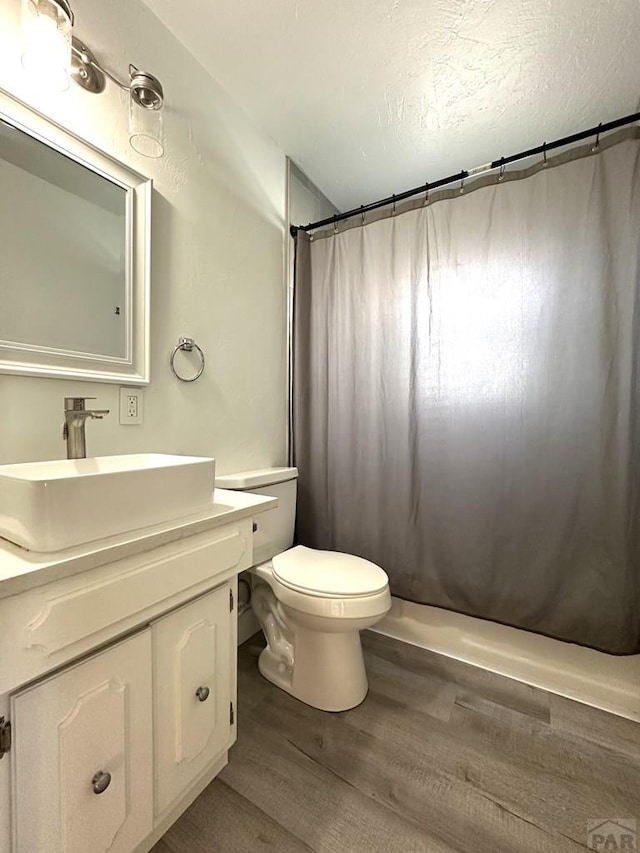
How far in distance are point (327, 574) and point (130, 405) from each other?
897mm

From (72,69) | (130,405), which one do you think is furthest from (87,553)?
(72,69)

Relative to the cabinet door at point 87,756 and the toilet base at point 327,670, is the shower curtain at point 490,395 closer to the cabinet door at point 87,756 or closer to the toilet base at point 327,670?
the toilet base at point 327,670

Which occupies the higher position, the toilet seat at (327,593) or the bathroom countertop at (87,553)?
the bathroom countertop at (87,553)

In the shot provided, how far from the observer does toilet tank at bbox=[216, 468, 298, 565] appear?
1394 mm

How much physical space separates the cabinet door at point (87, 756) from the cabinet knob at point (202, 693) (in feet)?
0.44

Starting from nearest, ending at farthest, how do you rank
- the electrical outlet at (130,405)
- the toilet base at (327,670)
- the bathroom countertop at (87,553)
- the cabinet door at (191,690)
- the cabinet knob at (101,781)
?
1. the bathroom countertop at (87,553)
2. the cabinet knob at (101,781)
3. the cabinet door at (191,690)
4. the electrical outlet at (130,405)
5. the toilet base at (327,670)

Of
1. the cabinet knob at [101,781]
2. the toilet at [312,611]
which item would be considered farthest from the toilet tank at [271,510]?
the cabinet knob at [101,781]

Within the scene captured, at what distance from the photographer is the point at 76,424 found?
3.06 feet

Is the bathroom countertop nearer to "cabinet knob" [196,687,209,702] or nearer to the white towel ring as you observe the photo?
"cabinet knob" [196,687,209,702]

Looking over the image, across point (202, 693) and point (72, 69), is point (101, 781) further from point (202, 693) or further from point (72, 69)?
point (72, 69)

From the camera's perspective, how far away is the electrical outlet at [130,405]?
113cm

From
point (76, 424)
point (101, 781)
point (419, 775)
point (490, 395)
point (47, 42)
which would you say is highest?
point (47, 42)

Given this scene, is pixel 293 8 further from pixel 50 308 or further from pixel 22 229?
pixel 50 308

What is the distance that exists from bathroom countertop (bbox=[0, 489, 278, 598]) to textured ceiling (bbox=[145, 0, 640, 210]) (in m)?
1.50
